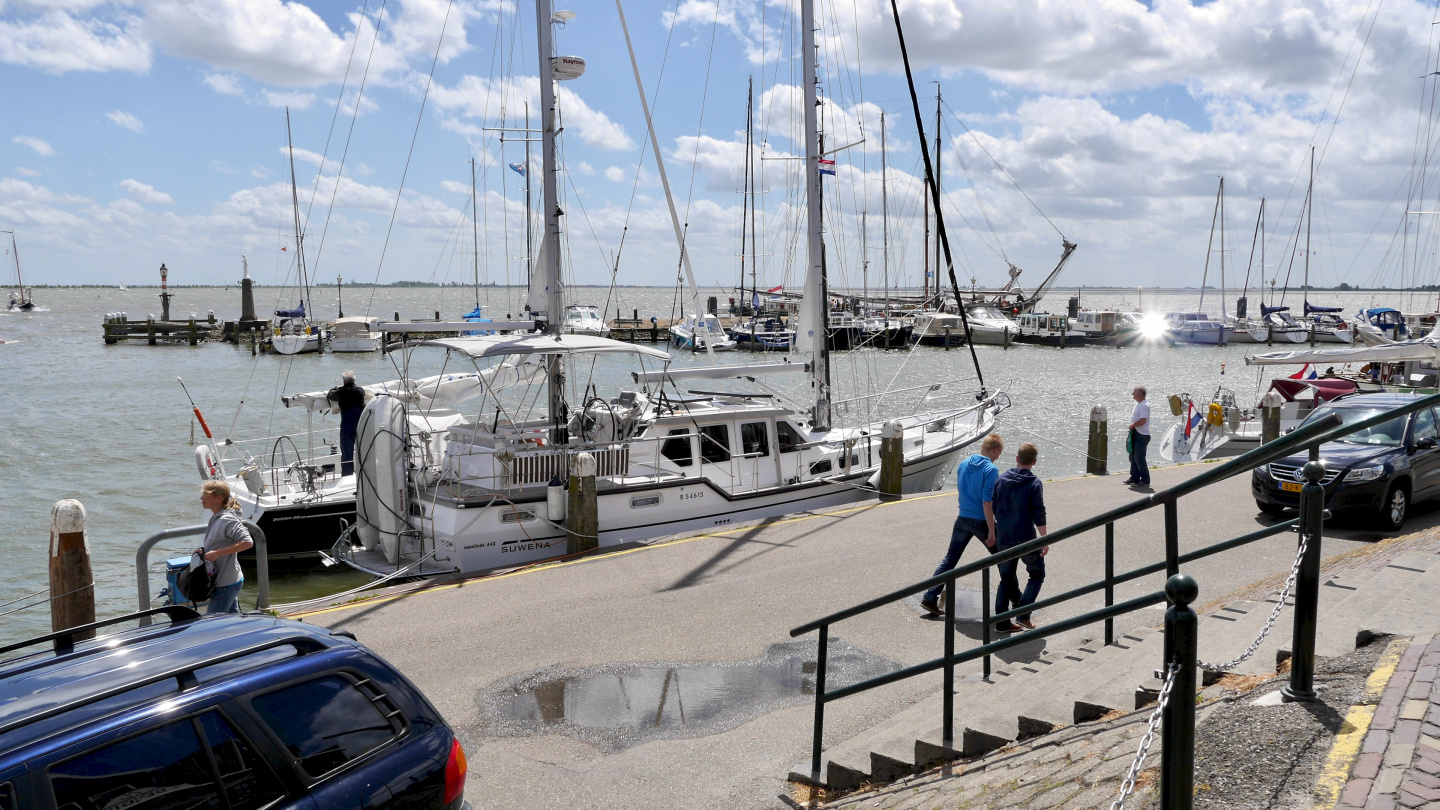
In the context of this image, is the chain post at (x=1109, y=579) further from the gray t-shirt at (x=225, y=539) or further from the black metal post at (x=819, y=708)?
the gray t-shirt at (x=225, y=539)

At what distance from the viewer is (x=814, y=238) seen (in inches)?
763

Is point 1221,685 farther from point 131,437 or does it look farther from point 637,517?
point 131,437

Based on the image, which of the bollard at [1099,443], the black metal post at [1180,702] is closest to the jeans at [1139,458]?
the bollard at [1099,443]

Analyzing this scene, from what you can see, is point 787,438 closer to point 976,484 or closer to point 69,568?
A: point 976,484

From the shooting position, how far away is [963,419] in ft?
81.1

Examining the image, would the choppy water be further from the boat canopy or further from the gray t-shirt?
the gray t-shirt

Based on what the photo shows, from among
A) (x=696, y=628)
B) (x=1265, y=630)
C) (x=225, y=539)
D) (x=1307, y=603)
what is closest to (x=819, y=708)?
(x=1265, y=630)

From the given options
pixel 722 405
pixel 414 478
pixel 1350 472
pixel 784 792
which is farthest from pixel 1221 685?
pixel 722 405

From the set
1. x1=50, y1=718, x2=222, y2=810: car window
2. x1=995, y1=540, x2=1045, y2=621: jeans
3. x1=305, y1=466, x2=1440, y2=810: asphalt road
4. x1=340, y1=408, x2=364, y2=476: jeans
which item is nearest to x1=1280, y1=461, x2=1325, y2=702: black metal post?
x1=305, y1=466, x2=1440, y2=810: asphalt road

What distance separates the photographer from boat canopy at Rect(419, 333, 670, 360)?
523 inches

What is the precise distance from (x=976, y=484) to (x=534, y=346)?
23.3 ft

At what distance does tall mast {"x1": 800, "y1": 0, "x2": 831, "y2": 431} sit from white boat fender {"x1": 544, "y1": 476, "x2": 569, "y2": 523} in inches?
274

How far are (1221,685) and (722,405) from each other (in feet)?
40.7

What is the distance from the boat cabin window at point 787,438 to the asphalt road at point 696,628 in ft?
7.68
